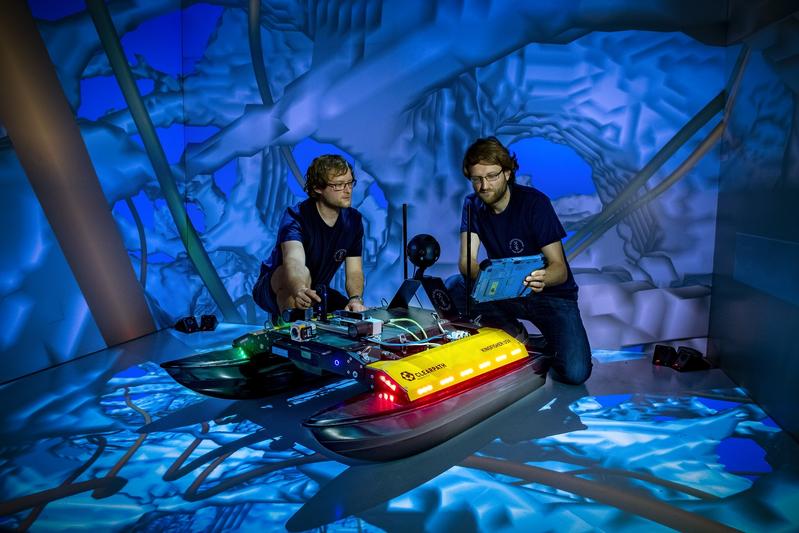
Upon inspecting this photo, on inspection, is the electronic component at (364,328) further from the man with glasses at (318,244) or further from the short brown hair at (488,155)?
the short brown hair at (488,155)

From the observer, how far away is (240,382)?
11.9 ft

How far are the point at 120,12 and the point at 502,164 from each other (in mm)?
4072

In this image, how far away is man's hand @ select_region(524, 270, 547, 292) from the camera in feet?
13.3

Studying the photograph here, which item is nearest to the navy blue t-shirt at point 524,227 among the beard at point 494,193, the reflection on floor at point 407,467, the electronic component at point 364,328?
the beard at point 494,193

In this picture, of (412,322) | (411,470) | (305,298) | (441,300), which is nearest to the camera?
(411,470)

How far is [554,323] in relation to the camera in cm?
428

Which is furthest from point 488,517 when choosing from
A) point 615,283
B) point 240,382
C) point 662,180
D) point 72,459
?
point 662,180

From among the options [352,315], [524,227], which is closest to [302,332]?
[352,315]

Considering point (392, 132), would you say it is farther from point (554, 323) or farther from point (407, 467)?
point (407, 467)

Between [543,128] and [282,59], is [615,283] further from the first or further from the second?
[282,59]

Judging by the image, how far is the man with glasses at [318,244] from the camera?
446 cm

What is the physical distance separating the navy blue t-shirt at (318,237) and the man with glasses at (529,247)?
3.33 ft

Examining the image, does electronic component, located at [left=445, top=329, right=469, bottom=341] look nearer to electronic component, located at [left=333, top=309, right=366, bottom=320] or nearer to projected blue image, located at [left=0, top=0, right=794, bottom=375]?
electronic component, located at [left=333, top=309, right=366, bottom=320]

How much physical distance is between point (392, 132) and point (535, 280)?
226cm
